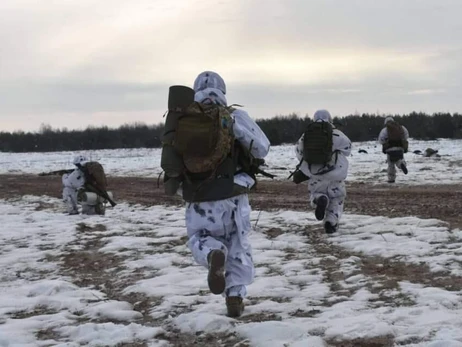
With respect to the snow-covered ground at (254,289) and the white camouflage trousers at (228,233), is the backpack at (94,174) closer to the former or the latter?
the snow-covered ground at (254,289)

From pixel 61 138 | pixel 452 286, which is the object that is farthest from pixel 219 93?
pixel 61 138

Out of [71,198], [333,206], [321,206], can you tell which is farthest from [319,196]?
[71,198]

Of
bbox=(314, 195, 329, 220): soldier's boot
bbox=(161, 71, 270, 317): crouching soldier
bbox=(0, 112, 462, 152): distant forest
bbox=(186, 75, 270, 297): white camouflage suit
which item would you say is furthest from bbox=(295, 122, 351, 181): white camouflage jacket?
bbox=(0, 112, 462, 152): distant forest

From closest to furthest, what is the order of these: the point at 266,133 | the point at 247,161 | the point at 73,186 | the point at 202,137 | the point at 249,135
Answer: the point at 202,137
the point at 249,135
the point at 247,161
the point at 73,186
the point at 266,133

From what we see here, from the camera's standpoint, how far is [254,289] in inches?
228

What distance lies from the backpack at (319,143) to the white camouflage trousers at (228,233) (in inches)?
144

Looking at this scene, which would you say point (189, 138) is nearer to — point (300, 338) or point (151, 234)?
point (300, 338)

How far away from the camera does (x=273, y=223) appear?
1018cm

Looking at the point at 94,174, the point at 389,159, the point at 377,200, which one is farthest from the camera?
the point at 389,159

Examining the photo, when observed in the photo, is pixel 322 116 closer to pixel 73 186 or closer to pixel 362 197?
pixel 362 197

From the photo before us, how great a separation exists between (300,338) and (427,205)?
7840 mm

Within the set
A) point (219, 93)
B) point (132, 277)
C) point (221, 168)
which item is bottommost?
point (132, 277)

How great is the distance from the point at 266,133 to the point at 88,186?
1529 inches

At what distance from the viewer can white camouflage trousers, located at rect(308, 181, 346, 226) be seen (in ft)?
28.5
